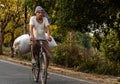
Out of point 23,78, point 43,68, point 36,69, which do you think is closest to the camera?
point 43,68

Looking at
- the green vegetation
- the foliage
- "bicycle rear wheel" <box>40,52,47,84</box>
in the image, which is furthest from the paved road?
the foliage

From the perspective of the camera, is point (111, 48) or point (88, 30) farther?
point (111, 48)

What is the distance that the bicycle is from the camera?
33.5 ft

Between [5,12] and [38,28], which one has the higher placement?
[5,12]

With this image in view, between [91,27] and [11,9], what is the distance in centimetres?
929

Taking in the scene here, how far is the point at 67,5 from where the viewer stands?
13.4 meters

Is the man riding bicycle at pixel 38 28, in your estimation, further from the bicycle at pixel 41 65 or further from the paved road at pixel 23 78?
the paved road at pixel 23 78

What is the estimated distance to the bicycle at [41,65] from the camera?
10211mm

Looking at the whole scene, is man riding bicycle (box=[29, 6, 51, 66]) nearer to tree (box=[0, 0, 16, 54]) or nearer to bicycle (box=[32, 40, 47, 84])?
bicycle (box=[32, 40, 47, 84])

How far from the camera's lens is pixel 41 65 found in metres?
10.7

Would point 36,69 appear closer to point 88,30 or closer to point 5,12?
point 88,30

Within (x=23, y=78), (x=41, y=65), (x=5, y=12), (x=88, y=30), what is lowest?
(x=23, y=78)

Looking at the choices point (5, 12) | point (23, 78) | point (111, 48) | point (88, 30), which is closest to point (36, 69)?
point (23, 78)

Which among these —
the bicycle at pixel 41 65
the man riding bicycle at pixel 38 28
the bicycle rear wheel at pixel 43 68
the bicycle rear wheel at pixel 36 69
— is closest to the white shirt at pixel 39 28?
the man riding bicycle at pixel 38 28
